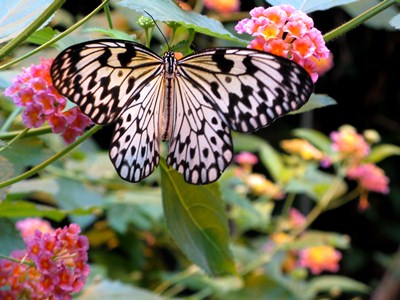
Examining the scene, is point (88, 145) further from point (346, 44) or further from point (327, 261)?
point (346, 44)

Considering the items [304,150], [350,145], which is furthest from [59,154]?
[304,150]

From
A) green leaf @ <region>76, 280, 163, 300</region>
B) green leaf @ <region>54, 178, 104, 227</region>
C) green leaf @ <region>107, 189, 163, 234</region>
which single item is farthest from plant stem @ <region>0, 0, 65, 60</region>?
green leaf @ <region>107, 189, 163, 234</region>

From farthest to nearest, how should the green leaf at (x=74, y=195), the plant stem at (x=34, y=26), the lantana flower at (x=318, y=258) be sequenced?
1. the lantana flower at (x=318, y=258)
2. the green leaf at (x=74, y=195)
3. the plant stem at (x=34, y=26)

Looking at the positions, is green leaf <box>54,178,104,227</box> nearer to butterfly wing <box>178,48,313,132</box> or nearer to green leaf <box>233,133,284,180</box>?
green leaf <box>233,133,284,180</box>

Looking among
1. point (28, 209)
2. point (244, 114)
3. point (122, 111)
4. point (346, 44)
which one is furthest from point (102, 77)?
point (346, 44)

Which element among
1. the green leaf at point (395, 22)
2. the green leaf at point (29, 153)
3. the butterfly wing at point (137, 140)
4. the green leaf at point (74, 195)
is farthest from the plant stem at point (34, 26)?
the green leaf at point (74, 195)

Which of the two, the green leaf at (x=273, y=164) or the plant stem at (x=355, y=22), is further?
the green leaf at (x=273, y=164)

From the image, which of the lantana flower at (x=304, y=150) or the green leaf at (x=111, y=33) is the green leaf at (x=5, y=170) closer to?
the green leaf at (x=111, y=33)
